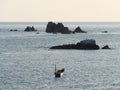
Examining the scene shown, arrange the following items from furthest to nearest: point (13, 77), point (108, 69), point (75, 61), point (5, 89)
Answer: point (75, 61)
point (108, 69)
point (13, 77)
point (5, 89)

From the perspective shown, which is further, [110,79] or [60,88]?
[110,79]

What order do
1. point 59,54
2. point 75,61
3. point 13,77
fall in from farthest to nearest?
point 59,54 < point 75,61 < point 13,77

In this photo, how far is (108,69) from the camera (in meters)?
116

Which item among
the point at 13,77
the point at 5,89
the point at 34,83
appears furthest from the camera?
the point at 13,77

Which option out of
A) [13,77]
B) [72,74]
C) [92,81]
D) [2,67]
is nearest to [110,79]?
[92,81]

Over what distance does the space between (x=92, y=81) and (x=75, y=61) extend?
38680 mm

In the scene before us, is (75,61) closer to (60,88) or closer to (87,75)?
(87,75)

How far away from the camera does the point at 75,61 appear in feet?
447

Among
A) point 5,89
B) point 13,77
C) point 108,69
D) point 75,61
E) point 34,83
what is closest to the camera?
point 5,89

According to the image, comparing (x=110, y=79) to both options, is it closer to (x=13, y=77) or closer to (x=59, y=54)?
(x=13, y=77)

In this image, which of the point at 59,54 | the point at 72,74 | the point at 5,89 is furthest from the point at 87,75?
the point at 59,54

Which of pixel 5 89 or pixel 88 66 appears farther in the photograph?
pixel 88 66

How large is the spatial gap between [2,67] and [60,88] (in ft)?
110

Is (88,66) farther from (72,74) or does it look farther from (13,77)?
(13,77)
